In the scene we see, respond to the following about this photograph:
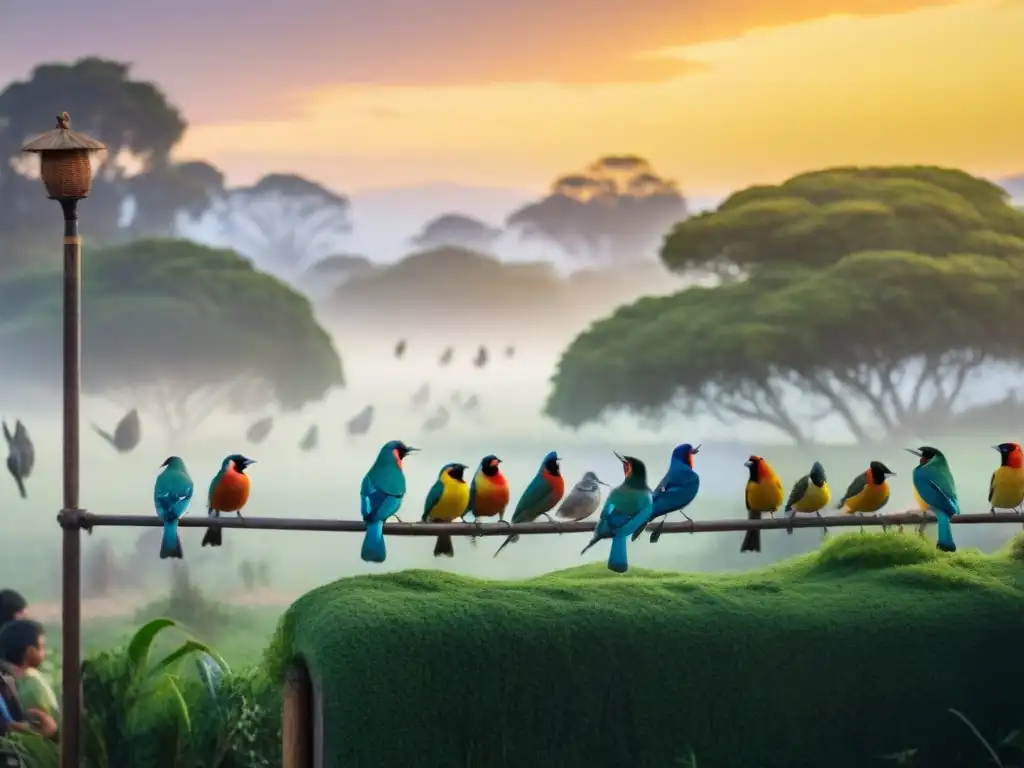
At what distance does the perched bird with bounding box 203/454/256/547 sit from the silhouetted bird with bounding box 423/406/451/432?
3712 mm

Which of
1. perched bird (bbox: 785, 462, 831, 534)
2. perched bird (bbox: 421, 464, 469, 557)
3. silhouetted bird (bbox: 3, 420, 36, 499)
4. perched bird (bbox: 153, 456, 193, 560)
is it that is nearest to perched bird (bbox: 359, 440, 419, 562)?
perched bird (bbox: 421, 464, 469, 557)

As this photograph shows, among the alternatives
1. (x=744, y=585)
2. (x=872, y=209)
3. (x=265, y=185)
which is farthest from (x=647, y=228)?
(x=744, y=585)

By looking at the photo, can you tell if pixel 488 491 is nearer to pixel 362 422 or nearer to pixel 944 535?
pixel 944 535

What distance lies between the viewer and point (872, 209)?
31.0ft

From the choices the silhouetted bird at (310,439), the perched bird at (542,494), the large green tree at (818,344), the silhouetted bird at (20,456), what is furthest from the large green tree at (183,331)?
the perched bird at (542,494)

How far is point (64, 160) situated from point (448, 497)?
5.37 ft

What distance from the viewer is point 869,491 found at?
17.4 ft

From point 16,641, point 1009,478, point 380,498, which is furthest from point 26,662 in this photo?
Result: point 1009,478

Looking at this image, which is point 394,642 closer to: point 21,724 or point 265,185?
point 21,724

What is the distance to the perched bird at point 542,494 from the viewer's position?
4977 millimetres

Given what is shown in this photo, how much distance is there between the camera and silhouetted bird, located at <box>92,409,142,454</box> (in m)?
8.55

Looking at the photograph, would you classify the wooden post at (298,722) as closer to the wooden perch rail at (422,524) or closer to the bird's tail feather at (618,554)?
the wooden perch rail at (422,524)

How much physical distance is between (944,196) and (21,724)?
611 centimetres

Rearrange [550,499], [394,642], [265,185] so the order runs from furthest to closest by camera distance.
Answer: [265,185], [550,499], [394,642]
